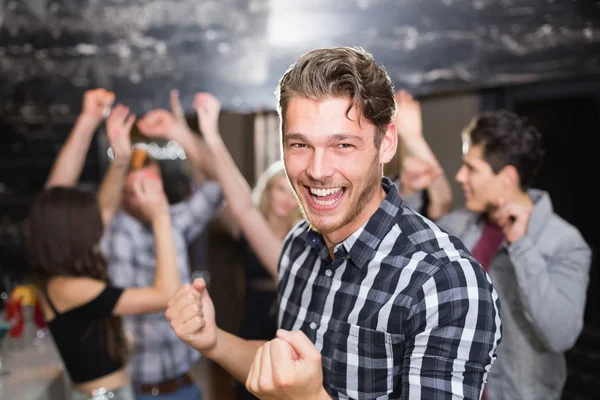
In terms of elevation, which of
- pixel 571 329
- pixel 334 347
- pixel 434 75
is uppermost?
pixel 434 75

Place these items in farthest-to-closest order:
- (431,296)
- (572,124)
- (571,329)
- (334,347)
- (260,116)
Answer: (260,116) < (572,124) < (571,329) < (334,347) < (431,296)

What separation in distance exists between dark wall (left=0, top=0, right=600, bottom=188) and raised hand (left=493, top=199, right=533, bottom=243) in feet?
4.31

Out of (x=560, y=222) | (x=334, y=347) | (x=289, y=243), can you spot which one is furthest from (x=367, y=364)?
(x=560, y=222)

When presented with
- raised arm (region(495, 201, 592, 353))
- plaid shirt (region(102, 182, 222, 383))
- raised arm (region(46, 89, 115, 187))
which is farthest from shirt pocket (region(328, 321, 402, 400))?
raised arm (region(46, 89, 115, 187))

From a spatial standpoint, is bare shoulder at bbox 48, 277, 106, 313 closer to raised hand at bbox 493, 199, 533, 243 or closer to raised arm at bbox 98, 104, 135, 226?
raised arm at bbox 98, 104, 135, 226

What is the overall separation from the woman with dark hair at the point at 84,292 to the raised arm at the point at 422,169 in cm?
92

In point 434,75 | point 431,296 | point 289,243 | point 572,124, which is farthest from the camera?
point 434,75

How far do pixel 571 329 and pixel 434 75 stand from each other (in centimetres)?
165

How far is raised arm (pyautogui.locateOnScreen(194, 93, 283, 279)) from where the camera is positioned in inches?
86.0

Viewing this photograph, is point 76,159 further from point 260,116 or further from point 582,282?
point 582,282

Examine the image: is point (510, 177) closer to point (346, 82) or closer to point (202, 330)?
point (346, 82)

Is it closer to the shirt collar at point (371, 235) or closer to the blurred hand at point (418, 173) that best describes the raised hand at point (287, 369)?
the shirt collar at point (371, 235)

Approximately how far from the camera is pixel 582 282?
6.04 feet

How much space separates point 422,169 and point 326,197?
3.96ft
